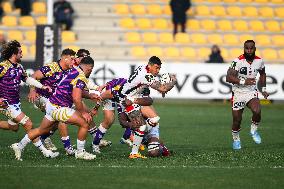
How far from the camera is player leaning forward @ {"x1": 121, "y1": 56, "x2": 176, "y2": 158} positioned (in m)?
14.6

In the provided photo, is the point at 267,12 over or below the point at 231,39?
over

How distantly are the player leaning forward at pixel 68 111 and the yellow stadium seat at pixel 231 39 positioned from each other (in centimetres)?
1943

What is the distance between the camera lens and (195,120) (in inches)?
933

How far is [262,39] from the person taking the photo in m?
33.7

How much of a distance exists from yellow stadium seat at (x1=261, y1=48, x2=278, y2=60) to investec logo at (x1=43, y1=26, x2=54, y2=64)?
10043mm

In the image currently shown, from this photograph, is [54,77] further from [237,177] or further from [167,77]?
[237,177]

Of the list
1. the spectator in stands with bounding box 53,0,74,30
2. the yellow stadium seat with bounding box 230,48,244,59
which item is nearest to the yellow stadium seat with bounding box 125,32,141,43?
the spectator in stands with bounding box 53,0,74,30

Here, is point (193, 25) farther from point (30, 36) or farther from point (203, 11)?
point (30, 36)

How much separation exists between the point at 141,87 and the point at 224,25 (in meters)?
19.4

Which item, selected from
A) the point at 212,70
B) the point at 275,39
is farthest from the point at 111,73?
the point at 275,39

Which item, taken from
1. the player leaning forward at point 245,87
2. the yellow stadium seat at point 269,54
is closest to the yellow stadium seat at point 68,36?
the yellow stadium seat at point 269,54

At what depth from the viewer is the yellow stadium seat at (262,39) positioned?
3359 cm

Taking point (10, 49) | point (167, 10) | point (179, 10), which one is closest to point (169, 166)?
point (10, 49)

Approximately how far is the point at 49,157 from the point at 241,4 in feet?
71.0
